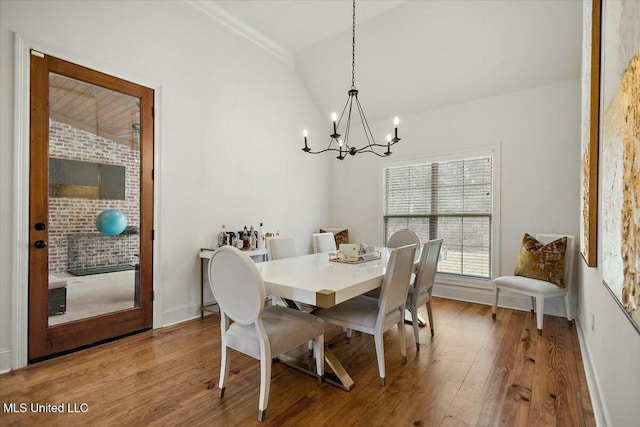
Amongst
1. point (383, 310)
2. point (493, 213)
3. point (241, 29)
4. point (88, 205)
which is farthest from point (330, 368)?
point (241, 29)

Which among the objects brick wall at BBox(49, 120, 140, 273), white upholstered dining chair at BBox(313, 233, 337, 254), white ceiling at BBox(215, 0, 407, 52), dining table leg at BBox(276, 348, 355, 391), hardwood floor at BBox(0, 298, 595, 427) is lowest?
hardwood floor at BBox(0, 298, 595, 427)

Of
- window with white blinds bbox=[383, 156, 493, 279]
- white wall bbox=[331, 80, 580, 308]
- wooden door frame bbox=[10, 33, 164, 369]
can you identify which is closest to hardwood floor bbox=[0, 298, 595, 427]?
wooden door frame bbox=[10, 33, 164, 369]

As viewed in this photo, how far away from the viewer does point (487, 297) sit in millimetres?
4047

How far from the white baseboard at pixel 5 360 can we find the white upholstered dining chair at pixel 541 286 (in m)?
4.36

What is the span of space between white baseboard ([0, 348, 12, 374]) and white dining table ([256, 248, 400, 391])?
1911mm

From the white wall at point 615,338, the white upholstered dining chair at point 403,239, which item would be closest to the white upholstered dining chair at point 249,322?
the white wall at point 615,338

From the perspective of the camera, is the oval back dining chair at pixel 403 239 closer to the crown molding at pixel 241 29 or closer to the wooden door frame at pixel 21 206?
the crown molding at pixel 241 29

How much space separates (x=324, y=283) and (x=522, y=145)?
3348mm

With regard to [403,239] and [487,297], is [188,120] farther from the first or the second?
[487,297]

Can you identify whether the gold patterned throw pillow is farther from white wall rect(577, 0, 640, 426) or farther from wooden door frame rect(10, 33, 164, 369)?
wooden door frame rect(10, 33, 164, 369)

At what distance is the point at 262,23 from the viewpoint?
153 inches

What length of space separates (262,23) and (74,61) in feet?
7.13

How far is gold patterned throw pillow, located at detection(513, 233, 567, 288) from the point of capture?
3.25 meters

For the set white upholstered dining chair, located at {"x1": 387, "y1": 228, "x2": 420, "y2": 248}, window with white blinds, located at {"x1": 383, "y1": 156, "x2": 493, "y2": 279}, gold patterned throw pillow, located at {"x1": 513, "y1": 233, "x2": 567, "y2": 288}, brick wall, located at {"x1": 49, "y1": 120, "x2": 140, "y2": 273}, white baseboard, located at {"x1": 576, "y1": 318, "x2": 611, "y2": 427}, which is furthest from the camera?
window with white blinds, located at {"x1": 383, "y1": 156, "x2": 493, "y2": 279}
